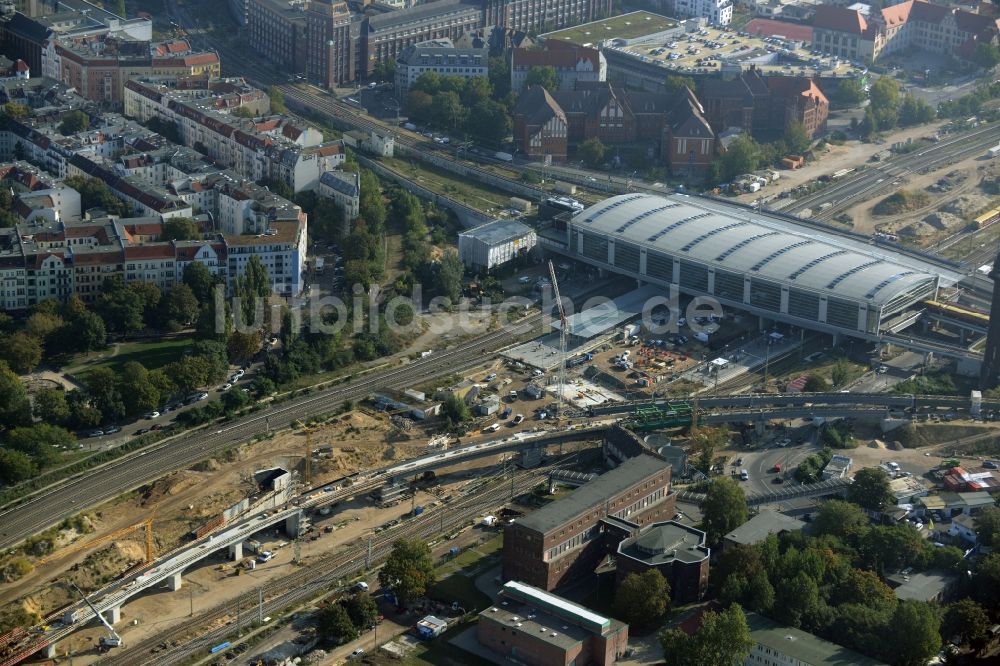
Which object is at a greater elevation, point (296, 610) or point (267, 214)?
point (267, 214)

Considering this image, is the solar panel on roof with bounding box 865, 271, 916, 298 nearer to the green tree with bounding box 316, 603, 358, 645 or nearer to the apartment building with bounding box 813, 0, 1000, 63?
the green tree with bounding box 316, 603, 358, 645

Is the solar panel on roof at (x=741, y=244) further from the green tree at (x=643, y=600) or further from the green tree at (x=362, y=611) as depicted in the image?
the green tree at (x=362, y=611)

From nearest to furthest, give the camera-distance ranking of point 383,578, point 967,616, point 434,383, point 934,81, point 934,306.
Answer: point 967,616 < point 383,578 < point 434,383 < point 934,306 < point 934,81

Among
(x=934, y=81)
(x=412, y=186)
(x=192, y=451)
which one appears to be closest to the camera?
(x=192, y=451)

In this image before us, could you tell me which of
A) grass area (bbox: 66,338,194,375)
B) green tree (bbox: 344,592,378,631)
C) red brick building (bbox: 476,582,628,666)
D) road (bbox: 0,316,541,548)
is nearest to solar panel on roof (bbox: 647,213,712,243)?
road (bbox: 0,316,541,548)

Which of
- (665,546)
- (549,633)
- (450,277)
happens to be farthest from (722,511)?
(450,277)

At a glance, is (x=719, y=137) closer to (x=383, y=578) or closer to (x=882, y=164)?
(x=882, y=164)

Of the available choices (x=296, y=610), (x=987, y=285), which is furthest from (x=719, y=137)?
(x=296, y=610)
